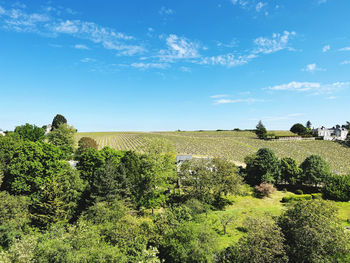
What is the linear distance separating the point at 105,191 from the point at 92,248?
57.6 feet

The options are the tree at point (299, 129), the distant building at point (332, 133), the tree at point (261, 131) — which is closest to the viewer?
the distant building at point (332, 133)

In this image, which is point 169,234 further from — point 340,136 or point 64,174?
point 340,136

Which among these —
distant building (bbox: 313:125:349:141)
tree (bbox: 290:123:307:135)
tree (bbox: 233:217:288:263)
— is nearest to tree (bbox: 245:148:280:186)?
tree (bbox: 233:217:288:263)

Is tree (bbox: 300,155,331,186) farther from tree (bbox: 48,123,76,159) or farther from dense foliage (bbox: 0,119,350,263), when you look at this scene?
tree (bbox: 48,123,76,159)

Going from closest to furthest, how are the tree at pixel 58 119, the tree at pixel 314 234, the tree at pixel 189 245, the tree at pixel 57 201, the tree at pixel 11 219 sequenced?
the tree at pixel 189 245 → the tree at pixel 314 234 → the tree at pixel 11 219 → the tree at pixel 57 201 → the tree at pixel 58 119

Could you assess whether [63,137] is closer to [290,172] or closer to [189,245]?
[189,245]

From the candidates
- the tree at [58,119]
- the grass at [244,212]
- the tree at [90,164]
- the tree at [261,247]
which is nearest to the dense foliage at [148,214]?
the tree at [261,247]

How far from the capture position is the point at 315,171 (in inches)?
2115

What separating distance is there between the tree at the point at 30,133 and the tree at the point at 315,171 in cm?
9360

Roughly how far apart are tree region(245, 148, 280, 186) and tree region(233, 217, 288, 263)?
3527cm

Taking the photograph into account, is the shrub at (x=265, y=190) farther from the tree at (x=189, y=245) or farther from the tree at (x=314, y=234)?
the tree at (x=189, y=245)

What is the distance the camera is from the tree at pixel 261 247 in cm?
2045

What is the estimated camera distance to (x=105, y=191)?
37.1 m

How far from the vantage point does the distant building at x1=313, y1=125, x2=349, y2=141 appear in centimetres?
12469
